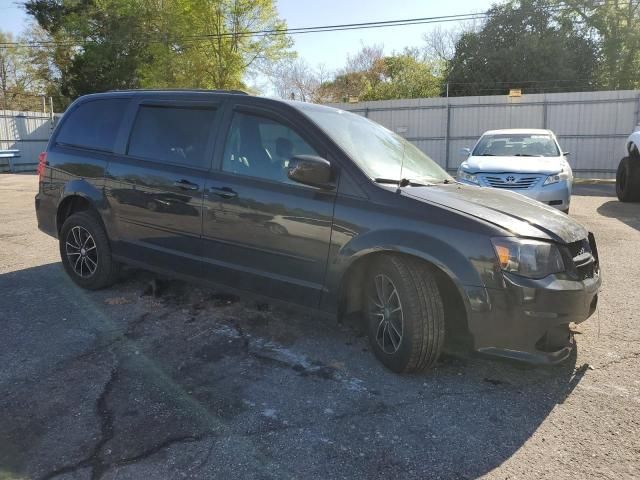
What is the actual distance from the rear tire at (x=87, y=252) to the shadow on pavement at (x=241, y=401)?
0.60 m

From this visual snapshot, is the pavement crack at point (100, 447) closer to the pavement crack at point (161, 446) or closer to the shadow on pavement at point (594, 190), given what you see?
the pavement crack at point (161, 446)

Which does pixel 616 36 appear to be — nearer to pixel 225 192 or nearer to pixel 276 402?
pixel 225 192

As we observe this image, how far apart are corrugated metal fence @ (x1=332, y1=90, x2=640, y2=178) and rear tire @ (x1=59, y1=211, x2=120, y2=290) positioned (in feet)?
53.5

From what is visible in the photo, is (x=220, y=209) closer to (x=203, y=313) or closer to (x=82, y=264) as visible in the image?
(x=203, y=313)

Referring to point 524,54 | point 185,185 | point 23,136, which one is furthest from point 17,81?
point 185,185

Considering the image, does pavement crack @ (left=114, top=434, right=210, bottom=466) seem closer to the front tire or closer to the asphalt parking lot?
the asphalt parking lot

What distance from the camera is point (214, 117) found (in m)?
4.14

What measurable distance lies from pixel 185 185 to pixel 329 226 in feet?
4.43

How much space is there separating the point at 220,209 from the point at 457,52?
92.3ft

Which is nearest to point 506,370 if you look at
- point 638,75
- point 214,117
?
point 214,117

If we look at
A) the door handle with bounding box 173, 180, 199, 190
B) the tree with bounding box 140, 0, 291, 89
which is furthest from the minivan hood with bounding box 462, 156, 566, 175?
the tree with bounding box 140, 0, 291, 89

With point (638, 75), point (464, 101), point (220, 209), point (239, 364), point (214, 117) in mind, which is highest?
point (638, 75)

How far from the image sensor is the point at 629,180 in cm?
1112

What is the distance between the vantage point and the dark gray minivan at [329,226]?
9.91ft
